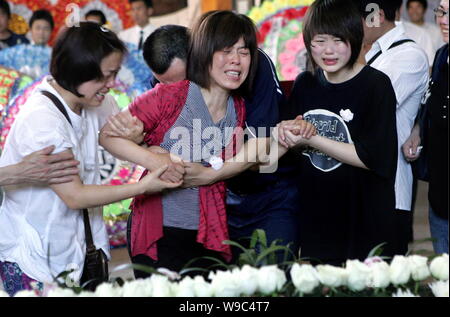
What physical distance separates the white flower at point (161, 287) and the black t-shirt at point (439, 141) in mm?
1264

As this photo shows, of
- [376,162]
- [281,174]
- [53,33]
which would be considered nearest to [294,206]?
[281,174]

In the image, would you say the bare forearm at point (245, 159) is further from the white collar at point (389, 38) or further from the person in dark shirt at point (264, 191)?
the white collar at point (389, 38)

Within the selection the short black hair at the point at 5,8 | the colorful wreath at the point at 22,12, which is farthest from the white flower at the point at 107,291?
the colorful wreath at the point at 22,12

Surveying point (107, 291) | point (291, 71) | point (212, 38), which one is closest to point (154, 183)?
point (212, 38)

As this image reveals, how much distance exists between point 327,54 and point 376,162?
378 mm

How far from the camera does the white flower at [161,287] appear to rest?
1716 millimetres

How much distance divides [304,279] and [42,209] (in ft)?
3.35

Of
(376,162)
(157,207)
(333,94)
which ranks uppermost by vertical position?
(333,94)

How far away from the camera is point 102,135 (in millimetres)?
2553

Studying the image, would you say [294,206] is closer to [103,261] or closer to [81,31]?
[103,261]

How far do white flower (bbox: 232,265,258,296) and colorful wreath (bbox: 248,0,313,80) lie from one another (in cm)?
382

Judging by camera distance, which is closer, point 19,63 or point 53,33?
point 19,63

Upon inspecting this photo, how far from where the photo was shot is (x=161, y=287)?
5.65 feet

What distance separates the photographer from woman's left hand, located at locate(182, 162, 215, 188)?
2.50 meters
